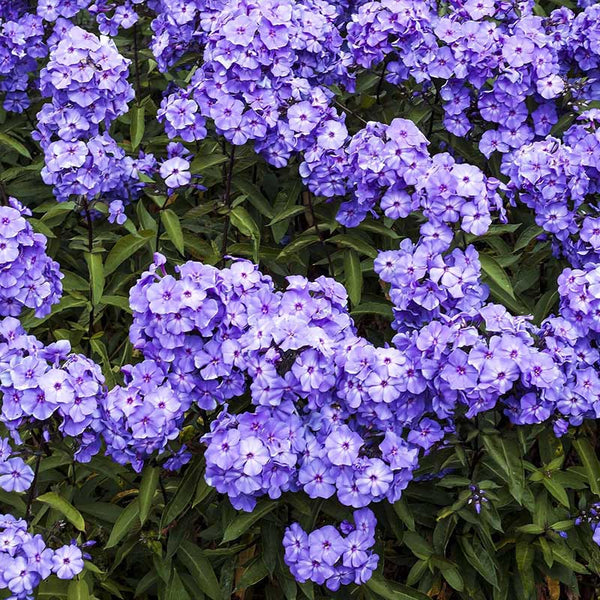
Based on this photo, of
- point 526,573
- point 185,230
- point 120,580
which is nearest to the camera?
point 526,573

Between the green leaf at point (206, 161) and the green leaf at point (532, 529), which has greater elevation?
the green leaf at point (206, 161)

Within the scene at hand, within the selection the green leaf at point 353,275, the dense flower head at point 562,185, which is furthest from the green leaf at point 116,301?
the dense flower head at point 562,185

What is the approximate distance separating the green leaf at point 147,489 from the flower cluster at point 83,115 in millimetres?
1182

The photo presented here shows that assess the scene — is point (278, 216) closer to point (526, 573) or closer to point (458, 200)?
point (458, 200)

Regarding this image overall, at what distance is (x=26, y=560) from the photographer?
10.1ft

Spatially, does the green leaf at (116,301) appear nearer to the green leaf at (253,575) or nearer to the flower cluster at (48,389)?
the flower cluster at (48,389)

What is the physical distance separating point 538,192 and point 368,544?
61.1 inches

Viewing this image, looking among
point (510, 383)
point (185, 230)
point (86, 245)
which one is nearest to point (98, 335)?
point (86, 245)

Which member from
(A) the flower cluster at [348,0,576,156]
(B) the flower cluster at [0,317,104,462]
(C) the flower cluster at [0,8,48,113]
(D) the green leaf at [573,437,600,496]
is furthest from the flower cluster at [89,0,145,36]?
(D) the green leaf at [573,437,600,496]

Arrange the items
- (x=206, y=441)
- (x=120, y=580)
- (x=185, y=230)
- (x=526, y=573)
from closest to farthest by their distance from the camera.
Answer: (x=206, y=441), (x=526, y=573), (x=120, y=580), (x=185, y=230)

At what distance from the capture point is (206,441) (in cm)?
308

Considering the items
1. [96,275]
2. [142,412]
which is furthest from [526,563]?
[96,275]

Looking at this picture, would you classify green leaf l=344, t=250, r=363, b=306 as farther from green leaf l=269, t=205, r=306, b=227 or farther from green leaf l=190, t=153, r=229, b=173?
green leaf l=190, t=153, r=229, b=173

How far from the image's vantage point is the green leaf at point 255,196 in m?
4.26
